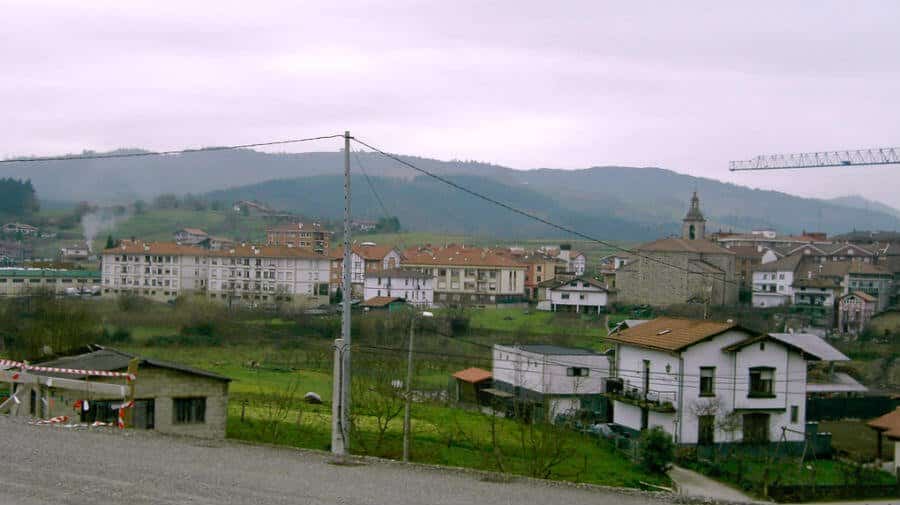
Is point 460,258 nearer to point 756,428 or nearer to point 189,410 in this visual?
point 756,428

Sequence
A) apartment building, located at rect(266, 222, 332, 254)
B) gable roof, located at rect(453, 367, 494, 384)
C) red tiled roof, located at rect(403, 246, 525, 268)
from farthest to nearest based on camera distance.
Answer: red tiled roof, located at rect(403, 246, 525, 268), apartment building, located at rect(266, 222, 332, 254), gable roof, located at rect(453, 367, 494, 384)

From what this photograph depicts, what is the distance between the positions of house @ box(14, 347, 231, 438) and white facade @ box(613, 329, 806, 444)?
23.9 feet

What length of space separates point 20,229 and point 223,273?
36.6 feet

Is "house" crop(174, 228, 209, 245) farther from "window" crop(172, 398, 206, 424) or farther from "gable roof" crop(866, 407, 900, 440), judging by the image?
"gable roof" crop(866, 407, 900, 440)

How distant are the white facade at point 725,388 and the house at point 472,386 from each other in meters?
3.68

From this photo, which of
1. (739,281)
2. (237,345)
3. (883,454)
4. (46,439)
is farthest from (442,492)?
(739,281)

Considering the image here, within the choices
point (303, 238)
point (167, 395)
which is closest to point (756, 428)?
point (167, 395)

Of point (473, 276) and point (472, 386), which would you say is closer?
point (472, 386)

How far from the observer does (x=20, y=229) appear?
38094 millimetres

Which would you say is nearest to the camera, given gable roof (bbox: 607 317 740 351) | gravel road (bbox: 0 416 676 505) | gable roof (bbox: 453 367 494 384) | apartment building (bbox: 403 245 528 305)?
gravel road (bbox: 0 416 676 505)

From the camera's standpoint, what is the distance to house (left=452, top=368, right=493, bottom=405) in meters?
18.4

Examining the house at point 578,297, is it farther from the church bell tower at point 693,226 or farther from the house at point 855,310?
the church bell tower at point 693,226

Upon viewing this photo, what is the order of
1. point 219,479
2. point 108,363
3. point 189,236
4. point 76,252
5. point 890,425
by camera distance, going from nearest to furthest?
point 219,479
point 108,363
point 890,425
point 76,252
point 189,236

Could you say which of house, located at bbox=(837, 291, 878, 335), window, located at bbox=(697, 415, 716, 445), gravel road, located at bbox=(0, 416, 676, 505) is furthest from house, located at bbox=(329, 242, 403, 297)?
gravel road, located at bbox=(0, 416, 676, 505)
